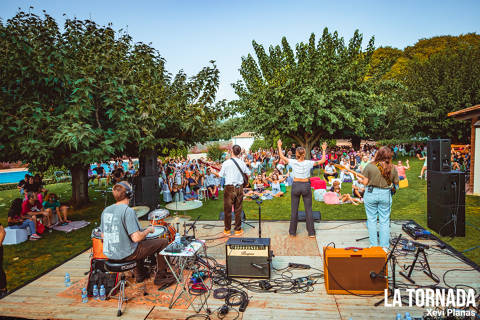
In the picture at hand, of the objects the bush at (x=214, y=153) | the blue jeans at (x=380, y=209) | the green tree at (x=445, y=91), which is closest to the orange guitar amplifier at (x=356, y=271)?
the blue jeans at (x=380, y=209)

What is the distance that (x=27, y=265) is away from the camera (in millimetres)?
5828

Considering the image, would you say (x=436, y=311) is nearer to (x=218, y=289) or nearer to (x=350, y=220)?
(x=218, y=289)

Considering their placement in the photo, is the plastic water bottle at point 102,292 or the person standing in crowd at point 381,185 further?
the person standing in crowd at point 381,185

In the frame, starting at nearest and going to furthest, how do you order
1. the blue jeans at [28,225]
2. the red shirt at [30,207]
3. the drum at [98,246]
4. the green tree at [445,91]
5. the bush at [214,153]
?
the drum at [98,246], the blue jeans at [28,225], the red shirt at [30,207], the green tree at [445,91], the bush at [214,153]

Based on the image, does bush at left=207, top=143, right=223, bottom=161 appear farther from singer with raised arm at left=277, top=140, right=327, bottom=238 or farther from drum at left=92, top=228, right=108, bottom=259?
drum at left=92, top=228, right=108, bottom=259

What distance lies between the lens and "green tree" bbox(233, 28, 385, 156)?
1744cm

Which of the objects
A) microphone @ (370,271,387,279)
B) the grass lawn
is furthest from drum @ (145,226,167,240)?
microphone @ (370,271,387,279)

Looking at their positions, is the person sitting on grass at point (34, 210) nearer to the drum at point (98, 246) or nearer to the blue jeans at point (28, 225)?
the blue jeans at point (28, 225)

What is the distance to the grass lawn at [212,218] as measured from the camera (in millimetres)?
5660

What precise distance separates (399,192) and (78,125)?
38.1 feet

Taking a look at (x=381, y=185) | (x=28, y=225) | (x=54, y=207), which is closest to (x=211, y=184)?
(x=54, y=207)

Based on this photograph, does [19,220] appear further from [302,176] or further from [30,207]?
[302,176]

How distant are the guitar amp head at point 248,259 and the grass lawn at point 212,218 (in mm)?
3798

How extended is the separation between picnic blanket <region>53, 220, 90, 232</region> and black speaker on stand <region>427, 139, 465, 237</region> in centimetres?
964
